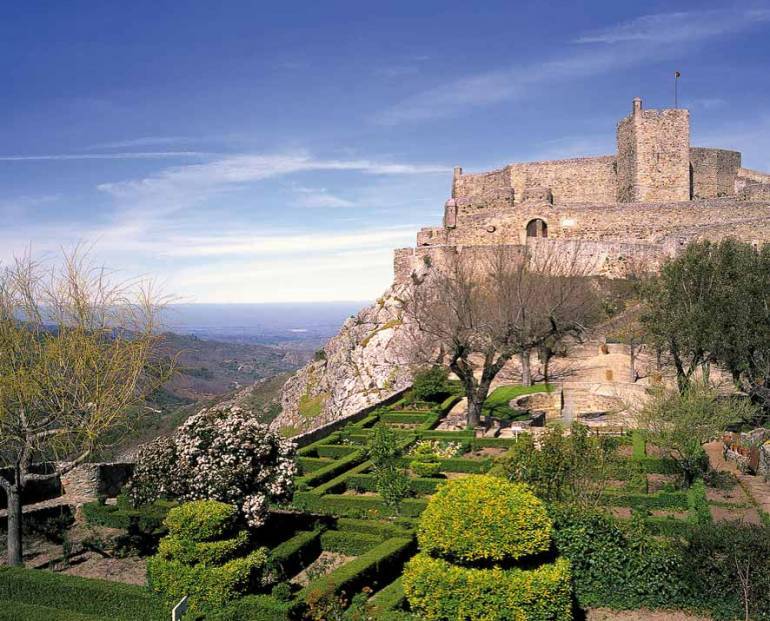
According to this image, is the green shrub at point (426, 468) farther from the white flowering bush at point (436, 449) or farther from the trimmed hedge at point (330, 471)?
the trimmed hedge at point (330, 471)

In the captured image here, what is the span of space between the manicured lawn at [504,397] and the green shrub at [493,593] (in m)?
17.7

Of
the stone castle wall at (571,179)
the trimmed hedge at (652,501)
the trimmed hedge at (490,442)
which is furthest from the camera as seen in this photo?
the stone castle wall at (571,179)

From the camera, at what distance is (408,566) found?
429 inches

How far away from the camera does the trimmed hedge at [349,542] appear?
47.3 feet

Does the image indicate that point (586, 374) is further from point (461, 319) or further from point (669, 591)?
point (669, 591)

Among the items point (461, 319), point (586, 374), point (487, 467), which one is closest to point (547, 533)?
point (487, 467)

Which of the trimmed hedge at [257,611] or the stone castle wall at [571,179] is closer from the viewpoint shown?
the trimmed hedge at [257,611]

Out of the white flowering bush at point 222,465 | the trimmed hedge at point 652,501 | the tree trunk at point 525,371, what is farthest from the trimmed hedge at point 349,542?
the tree trunk at point 525,371

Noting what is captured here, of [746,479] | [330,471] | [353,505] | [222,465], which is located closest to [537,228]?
[746,479]

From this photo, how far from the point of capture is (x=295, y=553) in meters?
13.8

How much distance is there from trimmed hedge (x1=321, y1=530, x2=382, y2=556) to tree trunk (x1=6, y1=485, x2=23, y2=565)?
6053 millimetres

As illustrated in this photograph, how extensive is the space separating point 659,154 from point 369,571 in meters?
36.0

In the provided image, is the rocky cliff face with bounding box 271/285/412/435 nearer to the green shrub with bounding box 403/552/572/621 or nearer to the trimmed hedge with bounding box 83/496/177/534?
the trimmed hedge with bounding box 83/496/177/534

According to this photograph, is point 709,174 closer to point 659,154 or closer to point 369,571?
point 659,154
